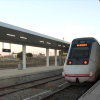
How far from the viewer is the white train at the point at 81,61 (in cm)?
760

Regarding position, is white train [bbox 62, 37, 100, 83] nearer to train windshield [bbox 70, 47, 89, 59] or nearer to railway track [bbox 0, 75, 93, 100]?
train windshield [bbox 70, 47, 89, 59]

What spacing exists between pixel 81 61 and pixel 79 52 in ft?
2.52

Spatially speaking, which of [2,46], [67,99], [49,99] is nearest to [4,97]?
[49,99]

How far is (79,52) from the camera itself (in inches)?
339

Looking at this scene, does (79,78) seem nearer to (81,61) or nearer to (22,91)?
(81,61)

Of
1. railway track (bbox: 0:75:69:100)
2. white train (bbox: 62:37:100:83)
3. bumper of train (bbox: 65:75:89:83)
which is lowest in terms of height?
railway track (bbox: 0:75:69:100)

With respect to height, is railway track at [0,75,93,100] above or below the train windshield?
below

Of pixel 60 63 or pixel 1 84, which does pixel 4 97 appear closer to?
pixel 1 84

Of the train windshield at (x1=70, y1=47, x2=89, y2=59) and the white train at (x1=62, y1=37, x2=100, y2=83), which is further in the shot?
the train windshield at (x1=70, y1=47, x2=89, y2=59)

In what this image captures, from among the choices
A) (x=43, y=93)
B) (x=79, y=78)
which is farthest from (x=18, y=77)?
(x=79, y=78)

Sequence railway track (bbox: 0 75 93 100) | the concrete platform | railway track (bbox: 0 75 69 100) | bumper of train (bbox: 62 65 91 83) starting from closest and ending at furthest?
railway track (bbox: 0 75 93 100) → railway track (bbox: 0 75 69 100) → bumper of train (bbox: 62 65 91 83) → the concrete platform

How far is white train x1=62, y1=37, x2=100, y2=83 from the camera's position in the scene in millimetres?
7602

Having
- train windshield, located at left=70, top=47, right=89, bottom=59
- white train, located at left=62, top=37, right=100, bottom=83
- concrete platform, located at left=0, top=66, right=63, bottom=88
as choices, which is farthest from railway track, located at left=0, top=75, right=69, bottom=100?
train windshield, located at left=70, top=47, right=89, bottom=59

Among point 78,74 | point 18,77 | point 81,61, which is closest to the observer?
point 78,74
